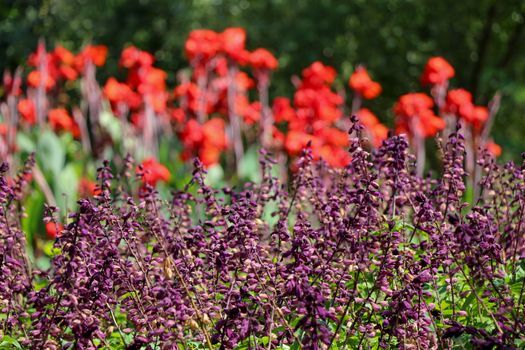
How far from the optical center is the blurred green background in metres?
12.5

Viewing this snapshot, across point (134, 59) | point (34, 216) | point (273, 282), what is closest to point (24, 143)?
point (134, 59)

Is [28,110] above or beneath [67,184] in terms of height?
above

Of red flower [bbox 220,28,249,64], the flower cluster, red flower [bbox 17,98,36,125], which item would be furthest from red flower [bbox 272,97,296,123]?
the flower cluster

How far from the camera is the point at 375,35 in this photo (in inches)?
508

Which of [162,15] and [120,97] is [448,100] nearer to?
[120,97]

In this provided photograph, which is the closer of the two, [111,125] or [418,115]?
[418,115]

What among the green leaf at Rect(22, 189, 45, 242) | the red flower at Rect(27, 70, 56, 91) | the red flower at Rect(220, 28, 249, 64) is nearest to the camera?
the green leaf at Rect(22, 189, 45, 242)

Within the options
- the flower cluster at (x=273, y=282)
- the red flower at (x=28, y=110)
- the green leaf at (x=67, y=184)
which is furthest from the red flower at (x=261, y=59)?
the flower cluster at (x=273, y=282)

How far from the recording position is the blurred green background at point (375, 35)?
41.0 ft

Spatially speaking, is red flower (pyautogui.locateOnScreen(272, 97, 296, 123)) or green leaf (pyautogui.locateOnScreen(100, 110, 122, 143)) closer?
red flower (pyautogui.locateOnScreen(272, 97, 296, 123))

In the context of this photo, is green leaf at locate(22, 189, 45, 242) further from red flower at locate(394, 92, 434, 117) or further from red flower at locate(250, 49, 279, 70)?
red flower at locate(394, 92, 434, 117)

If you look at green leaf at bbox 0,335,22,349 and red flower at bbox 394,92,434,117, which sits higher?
red flower at bbox 394,92,434,117

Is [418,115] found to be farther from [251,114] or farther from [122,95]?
[122,95]

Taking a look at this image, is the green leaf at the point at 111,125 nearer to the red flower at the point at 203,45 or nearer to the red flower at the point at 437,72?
the red flower at the point at 203,45
